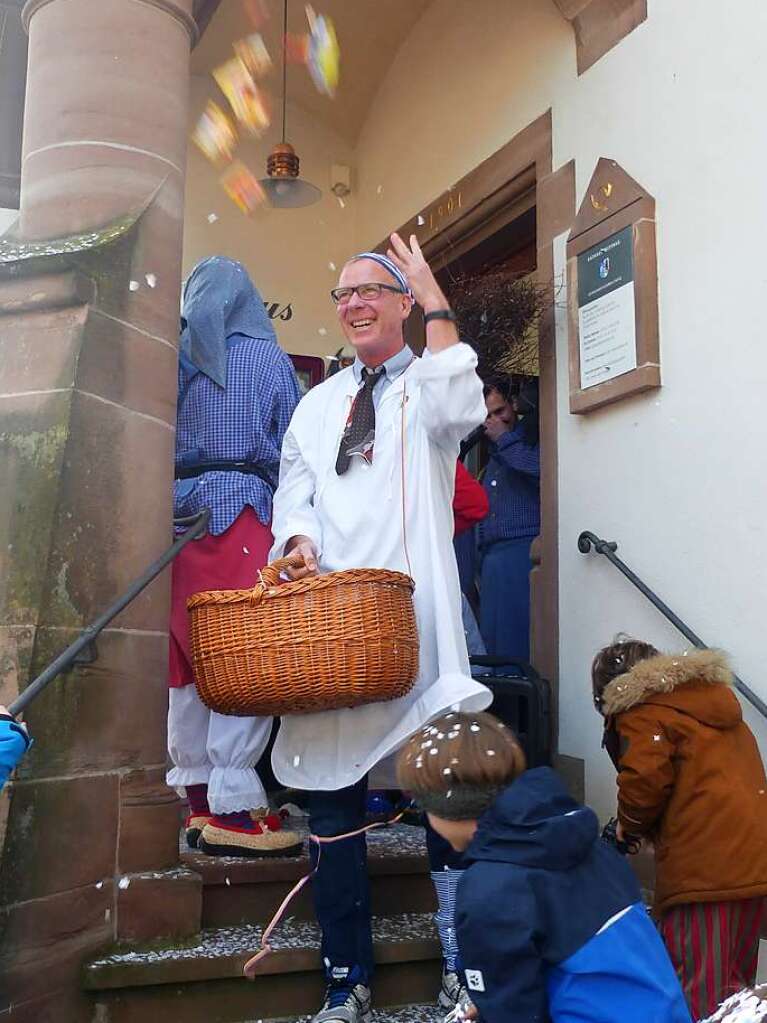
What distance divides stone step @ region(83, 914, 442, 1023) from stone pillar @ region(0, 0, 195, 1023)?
0.39ft

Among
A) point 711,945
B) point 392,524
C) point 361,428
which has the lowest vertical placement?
point 711,945

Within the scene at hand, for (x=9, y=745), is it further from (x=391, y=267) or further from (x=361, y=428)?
(x=391, y=267)

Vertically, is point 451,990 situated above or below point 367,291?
below

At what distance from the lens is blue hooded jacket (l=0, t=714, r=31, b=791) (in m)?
2.38

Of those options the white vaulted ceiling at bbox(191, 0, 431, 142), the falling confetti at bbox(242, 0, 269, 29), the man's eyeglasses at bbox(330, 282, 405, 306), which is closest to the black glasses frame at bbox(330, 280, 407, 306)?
the man's eyeglasses at bbox(330, 282, 405, 306)

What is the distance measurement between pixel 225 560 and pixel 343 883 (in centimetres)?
126

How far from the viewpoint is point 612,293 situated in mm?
4441

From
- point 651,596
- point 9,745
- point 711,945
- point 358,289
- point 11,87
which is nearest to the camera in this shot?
point 9,745

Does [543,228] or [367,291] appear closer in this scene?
[367,291]

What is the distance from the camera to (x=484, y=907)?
2.03 m

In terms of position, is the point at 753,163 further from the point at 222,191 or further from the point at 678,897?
the point at 222,191

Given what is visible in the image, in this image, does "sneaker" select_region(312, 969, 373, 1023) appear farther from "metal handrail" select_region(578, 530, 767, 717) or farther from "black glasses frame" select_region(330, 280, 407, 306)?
"black glasses frame" select_region(330, 280, 407, 306)

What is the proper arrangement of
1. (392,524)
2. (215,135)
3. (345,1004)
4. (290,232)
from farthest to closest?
1. (215,135)
2. (290,232)
3. (392,524)
4. (345,1004)

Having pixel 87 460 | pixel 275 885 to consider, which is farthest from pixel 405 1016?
pixel 87 460
